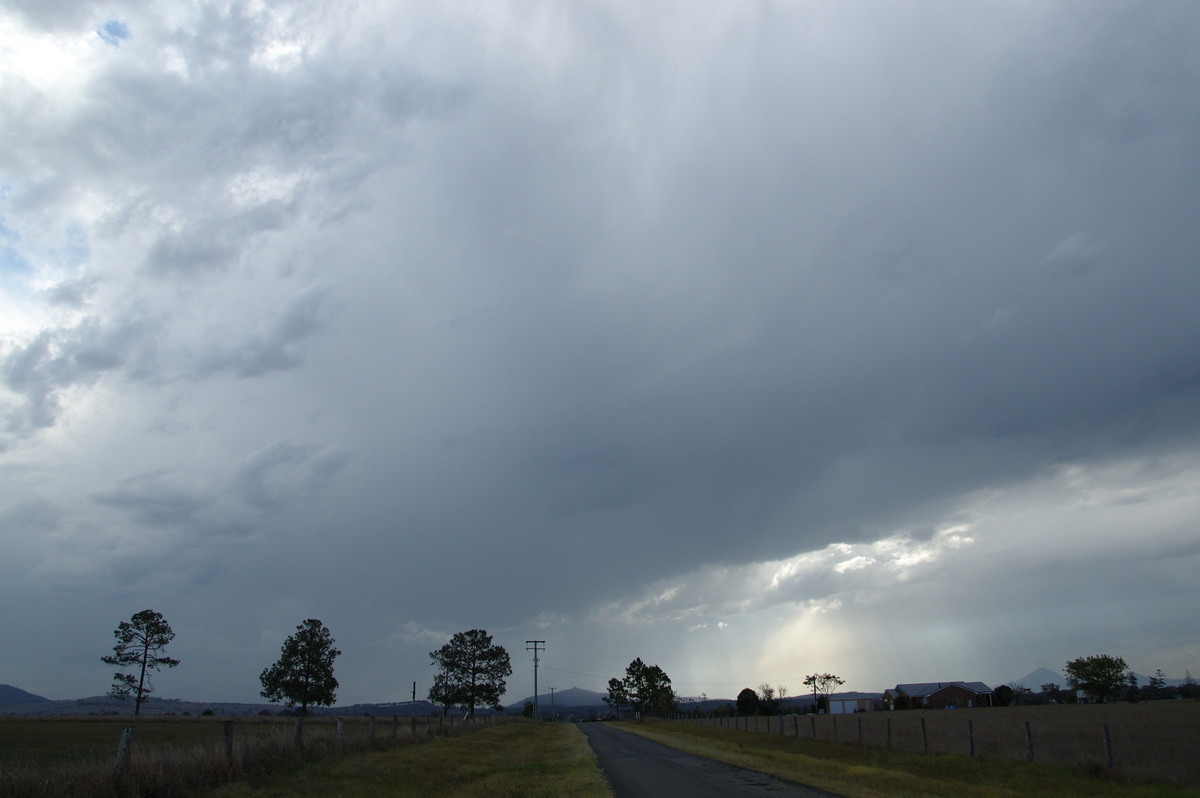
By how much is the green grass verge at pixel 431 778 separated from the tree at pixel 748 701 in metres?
119

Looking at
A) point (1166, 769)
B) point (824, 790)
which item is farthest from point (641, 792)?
point (1166, 769)

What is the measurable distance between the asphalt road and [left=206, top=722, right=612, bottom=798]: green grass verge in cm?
82

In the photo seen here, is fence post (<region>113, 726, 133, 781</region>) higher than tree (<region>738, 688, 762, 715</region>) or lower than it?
higher

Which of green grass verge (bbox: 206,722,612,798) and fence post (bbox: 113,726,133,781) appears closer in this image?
fence post (bbox: 113,726,133,781)

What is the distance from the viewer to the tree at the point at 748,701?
13741 centimetres

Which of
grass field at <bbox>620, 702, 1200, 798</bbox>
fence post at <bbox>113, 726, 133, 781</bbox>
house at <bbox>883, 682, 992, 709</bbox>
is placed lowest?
house at <bbox>883, 682, 992, 709</bbox>

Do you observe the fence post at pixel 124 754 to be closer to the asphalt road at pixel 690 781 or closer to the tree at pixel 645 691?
the asphalt road at pixel 690 781

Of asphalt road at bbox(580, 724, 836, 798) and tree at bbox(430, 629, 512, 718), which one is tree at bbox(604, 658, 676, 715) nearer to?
tree at bbox(430, 629, 512, 718)

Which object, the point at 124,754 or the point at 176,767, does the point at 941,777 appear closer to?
the point at 176,767

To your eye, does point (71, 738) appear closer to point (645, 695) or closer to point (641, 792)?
point (641, 792)

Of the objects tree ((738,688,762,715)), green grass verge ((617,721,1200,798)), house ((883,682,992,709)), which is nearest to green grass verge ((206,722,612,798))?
green grass verge ((617,721,1200,798))

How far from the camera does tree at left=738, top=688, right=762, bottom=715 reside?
13741cm

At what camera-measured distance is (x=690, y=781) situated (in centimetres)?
2020

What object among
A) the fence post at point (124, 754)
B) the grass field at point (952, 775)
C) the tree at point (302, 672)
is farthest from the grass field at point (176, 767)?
the tree at point (302, 672)
